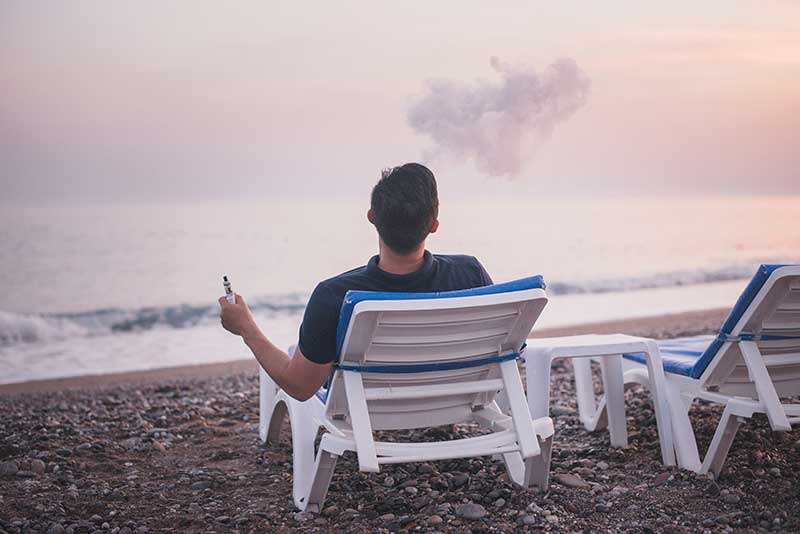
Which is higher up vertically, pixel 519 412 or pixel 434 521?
pixel 519 412

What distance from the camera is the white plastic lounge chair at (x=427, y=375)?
3379 millimetres

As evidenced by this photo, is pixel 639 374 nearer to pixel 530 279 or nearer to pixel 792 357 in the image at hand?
pixel 792 357

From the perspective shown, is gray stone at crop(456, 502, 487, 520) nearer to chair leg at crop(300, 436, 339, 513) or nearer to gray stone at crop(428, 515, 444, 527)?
gray stone at crop(428, 515, 444, 527)

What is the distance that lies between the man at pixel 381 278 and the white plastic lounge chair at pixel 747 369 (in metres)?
1.45

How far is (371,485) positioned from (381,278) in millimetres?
1420

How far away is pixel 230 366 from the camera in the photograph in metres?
11.1

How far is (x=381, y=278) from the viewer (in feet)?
12.3

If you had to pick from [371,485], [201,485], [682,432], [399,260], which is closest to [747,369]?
[682,432]

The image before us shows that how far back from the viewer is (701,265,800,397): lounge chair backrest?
3949mm

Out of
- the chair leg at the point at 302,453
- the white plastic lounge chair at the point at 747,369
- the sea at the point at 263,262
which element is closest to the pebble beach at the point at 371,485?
the chair leg at the point at 302,453

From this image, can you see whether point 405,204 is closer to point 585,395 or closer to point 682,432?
point 682,432

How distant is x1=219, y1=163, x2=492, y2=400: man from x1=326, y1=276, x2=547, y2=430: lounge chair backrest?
0.12 metres

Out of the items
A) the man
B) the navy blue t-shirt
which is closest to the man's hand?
the man

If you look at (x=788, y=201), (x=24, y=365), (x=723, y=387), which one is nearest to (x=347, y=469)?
(x=723, y=387)
